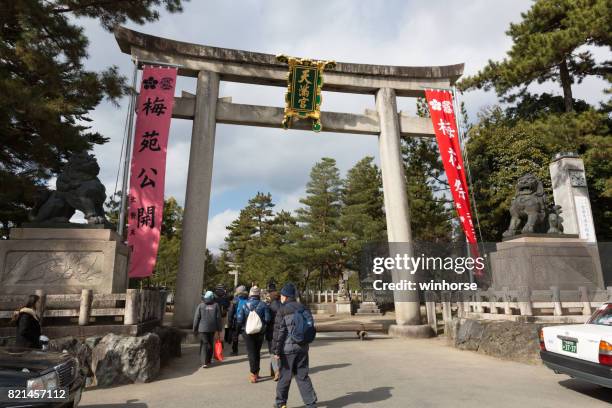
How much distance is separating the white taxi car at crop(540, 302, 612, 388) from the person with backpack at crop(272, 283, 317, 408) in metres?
3.36

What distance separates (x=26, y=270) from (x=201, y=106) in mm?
6554

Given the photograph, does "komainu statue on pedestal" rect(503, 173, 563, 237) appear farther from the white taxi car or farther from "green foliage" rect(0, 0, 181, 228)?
"green foliage" rect(0, 0, 181, 228)

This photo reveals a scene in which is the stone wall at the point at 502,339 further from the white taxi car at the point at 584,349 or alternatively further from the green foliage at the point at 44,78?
the green foliage at the point at 44,78

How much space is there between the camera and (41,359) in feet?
12.4

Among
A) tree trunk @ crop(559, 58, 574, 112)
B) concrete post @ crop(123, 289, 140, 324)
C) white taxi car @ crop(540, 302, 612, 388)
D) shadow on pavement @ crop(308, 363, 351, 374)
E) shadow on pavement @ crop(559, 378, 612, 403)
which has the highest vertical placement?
tree trunk @ crop(559, 58, 574, 112)

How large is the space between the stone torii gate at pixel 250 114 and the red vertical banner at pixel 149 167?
0.49 m

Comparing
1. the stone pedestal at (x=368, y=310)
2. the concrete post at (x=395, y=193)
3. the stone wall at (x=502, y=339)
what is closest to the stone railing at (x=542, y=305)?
the stone wall at (x=502, y=339)

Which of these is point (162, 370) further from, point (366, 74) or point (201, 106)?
point (366, 74)

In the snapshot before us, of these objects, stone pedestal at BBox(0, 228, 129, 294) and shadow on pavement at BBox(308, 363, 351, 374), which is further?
stone pedestal at BBox(0, 228, 129, 294)

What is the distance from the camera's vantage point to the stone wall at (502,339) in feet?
23.5

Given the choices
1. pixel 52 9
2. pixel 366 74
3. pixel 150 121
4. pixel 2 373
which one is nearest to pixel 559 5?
pixel 366 74

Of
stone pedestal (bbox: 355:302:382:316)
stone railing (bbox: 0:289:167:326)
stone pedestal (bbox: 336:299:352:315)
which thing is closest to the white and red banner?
stone railing (bbox: 0:289:167:326)

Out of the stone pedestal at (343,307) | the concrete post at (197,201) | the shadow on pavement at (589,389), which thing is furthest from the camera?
the stone pedestal at (343,307)

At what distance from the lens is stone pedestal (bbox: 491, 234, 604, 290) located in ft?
29.3
